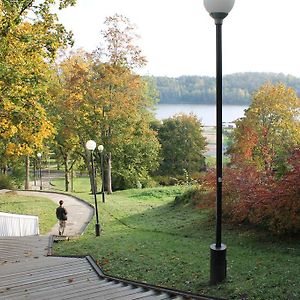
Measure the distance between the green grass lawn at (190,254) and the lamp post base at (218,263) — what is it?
0.14 m

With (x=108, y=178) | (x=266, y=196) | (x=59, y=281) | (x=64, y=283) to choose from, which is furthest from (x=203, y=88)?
(x=64, y=283)

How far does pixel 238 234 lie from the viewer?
13.4 meters

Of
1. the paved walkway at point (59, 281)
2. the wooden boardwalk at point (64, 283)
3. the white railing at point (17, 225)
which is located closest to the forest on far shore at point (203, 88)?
the white railing at point (17, 225)

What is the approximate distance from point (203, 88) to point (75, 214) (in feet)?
244

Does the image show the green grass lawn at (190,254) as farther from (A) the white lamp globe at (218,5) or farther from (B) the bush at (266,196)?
(A) the white lamp globe at (218,5)

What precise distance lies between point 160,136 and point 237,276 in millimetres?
40503

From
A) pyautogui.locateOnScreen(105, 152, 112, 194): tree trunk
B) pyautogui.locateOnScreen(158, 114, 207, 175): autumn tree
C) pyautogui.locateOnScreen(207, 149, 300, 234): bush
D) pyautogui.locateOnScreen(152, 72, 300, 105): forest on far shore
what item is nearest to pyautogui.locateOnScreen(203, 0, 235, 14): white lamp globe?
pyautogui.locateOnScreen(207, 149, 300, 234): bush

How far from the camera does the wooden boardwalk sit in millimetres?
6094

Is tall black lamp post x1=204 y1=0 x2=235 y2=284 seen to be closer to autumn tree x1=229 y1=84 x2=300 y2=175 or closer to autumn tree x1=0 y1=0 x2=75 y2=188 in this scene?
autumn tree x1=0 y1=0 x2=75 y2=188

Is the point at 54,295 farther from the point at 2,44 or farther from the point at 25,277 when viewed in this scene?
the point at 2,44

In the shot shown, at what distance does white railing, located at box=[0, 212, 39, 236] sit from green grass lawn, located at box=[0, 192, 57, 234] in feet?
3.35

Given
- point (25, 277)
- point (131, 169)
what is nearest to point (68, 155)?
point (131, 169)

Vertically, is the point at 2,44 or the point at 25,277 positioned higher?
the point at 2,44

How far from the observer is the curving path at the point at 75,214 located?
18.1 metres
